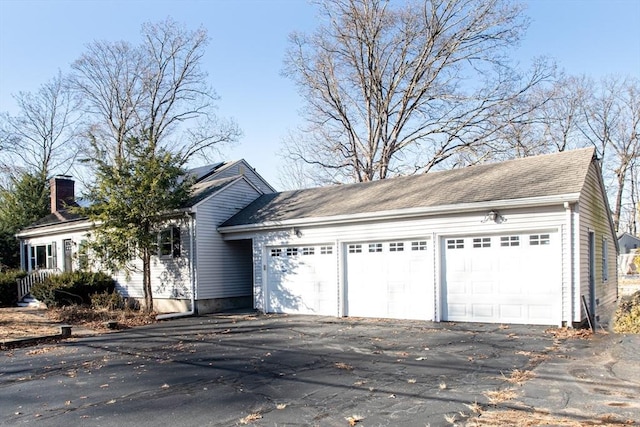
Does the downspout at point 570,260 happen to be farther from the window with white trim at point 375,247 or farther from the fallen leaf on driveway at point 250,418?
the fallen leaf on driveway at point 250,418

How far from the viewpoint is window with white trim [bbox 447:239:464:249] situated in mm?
12484

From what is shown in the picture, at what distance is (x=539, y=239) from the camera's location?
37.6 feet

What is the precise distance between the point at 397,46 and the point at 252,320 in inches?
846

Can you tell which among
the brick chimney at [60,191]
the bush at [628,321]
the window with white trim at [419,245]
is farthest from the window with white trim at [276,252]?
the brick chimney at [60,191]

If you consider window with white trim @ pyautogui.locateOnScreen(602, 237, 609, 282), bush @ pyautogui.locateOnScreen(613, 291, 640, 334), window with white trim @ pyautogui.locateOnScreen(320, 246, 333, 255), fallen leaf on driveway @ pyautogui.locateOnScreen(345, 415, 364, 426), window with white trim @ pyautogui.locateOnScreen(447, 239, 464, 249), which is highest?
window with white trim @ pyautogui.locateOnScreen(447, 239, 464, 249)

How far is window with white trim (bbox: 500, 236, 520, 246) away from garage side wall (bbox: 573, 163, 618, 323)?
133 centimetres

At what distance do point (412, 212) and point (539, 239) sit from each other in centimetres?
311

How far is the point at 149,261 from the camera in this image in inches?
682

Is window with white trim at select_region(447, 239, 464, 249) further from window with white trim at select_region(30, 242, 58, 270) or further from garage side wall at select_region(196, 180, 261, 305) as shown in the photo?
window with white trim at select_region(30, 242, 58, 270)

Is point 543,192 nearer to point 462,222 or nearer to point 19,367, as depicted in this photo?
point 462,222

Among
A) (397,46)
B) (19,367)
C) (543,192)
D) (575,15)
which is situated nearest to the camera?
(19,367)

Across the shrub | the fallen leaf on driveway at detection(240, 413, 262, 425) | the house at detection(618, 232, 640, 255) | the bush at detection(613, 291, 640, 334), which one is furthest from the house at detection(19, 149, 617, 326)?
the house at detection(618, 232, 640, 255)

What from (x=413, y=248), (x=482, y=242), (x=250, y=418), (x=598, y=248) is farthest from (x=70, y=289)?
(x=598, y=248)

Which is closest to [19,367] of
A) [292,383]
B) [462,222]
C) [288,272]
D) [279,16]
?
[292,383]
